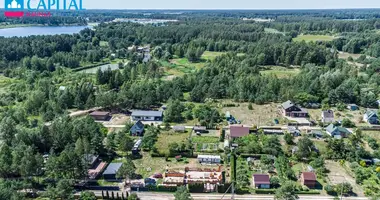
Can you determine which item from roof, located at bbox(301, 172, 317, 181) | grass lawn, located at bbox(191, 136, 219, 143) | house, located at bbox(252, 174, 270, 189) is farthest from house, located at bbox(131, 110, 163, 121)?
roof, located at bbox(301, 172, 317, 181)

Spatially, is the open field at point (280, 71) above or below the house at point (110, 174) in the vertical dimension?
above

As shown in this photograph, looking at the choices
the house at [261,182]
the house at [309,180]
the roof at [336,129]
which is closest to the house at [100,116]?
the house at [261,182]

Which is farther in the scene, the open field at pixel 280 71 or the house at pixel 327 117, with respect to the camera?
the open field at pixel 280 71

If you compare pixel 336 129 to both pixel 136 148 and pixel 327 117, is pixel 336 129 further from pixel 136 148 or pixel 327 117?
pixel 136 148

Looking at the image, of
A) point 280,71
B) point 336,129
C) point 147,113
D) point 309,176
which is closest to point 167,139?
point 147,113

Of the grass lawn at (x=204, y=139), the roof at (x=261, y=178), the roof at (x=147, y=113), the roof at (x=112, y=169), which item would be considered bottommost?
the roof at (x=261, y=178)

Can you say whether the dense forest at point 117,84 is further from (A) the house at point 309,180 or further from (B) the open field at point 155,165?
(A) the house at point 309,180
